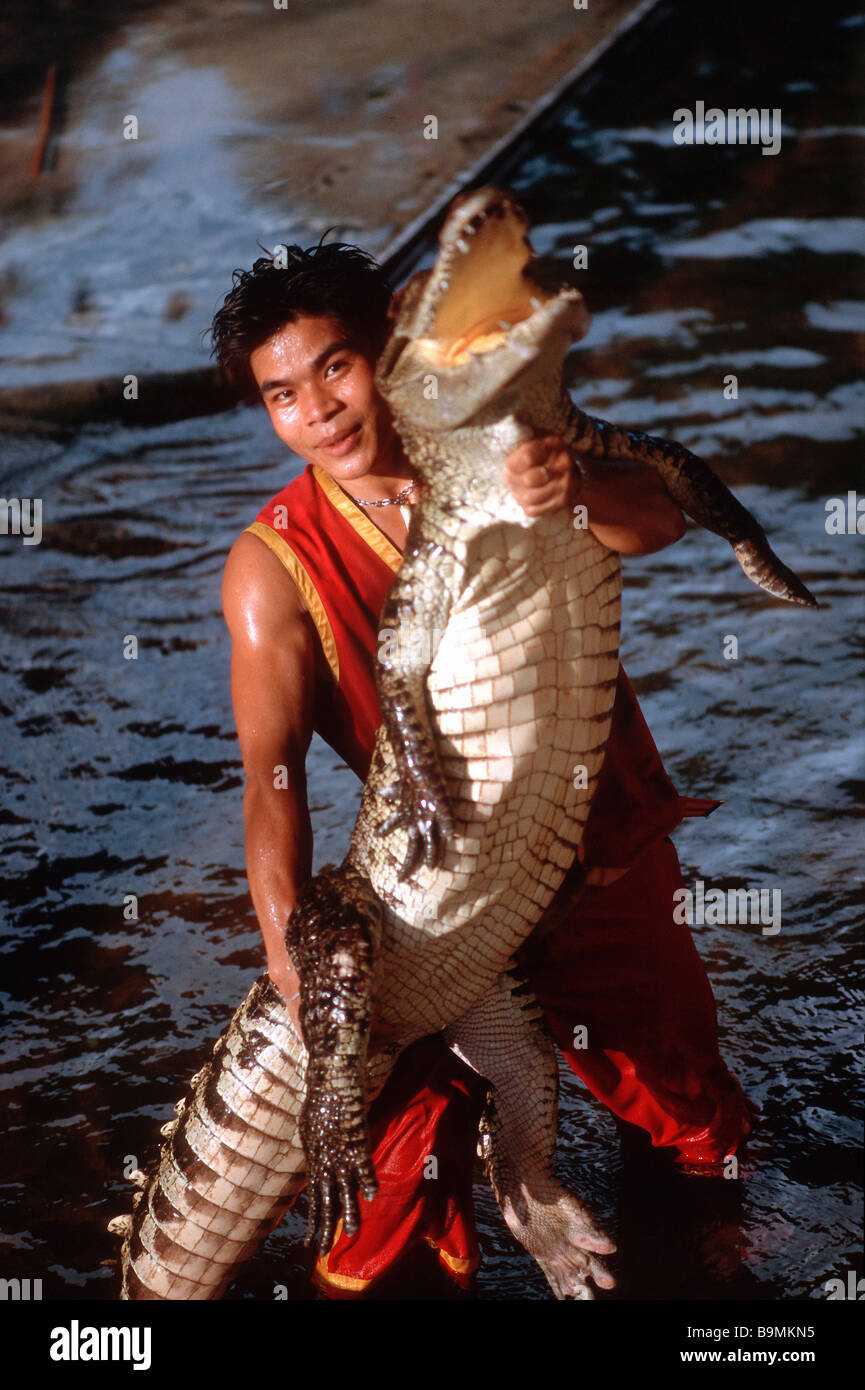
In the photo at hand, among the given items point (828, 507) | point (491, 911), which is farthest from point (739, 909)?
point (828, 507)

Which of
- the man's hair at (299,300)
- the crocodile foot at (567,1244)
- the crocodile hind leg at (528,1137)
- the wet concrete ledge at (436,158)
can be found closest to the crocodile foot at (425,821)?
the crocodile hind leg at (528,1137)

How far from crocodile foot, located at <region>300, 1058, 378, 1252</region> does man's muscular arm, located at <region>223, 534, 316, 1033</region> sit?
0.73ft

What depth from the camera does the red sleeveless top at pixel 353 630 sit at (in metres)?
2.54

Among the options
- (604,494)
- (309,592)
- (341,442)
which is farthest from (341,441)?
(604,494)

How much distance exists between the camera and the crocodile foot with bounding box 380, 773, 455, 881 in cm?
226

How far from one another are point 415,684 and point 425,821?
9.0 inches

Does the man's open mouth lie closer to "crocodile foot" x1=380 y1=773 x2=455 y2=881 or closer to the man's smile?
the man's smile

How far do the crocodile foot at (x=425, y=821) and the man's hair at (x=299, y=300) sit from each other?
2.62 ft

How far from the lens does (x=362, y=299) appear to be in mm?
2473

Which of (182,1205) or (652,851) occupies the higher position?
(652,851)

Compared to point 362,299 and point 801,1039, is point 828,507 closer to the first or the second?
point 801,1039

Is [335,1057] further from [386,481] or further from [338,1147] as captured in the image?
[386,481]

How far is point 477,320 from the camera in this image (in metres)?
2.00

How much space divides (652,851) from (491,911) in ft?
1.78
